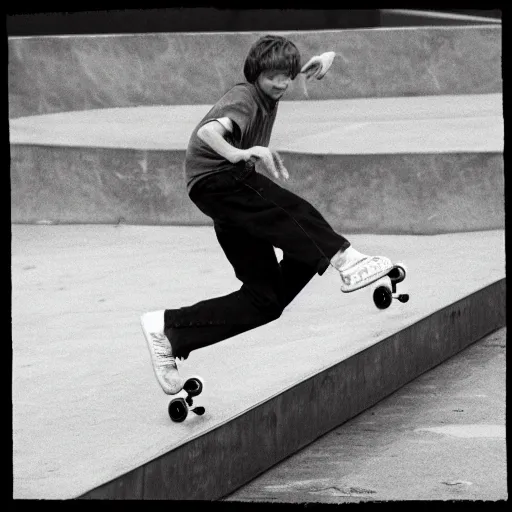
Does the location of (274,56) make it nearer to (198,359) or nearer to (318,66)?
(318,66)

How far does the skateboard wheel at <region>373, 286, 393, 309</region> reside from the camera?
4816 millimetres

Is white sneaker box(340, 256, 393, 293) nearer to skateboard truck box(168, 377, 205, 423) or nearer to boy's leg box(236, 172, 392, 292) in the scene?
boy's leg box(236, 172, 392, 292)

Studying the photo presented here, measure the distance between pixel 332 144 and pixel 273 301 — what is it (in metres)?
4.34

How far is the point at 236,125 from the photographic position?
130 inches

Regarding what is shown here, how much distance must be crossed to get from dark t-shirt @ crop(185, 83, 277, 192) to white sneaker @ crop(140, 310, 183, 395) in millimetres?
407

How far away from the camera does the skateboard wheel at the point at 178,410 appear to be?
346 centimetres

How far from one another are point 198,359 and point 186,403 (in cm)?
80

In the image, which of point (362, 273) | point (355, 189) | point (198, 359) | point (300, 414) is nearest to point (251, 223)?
point (362, 273)

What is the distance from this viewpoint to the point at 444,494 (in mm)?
3613

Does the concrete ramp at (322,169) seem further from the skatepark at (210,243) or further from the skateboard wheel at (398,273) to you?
the skateboard wheel at (398,273)

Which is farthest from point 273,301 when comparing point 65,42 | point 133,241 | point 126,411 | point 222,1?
point 65,42

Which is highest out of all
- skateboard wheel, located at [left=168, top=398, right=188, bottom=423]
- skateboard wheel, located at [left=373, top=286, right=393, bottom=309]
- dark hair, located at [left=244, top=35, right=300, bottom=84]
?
dark hair, located at [left=244, top=35, right=300, bottom=84]

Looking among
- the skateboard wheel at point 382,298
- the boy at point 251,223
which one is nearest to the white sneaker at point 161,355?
the boy at point 251,223

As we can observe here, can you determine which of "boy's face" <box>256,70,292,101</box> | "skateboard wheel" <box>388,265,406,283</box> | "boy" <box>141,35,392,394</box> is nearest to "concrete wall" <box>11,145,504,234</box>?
"skateboard wheel" <box>388,265,406,283</box>
